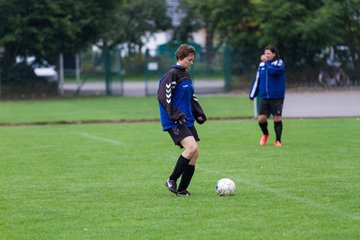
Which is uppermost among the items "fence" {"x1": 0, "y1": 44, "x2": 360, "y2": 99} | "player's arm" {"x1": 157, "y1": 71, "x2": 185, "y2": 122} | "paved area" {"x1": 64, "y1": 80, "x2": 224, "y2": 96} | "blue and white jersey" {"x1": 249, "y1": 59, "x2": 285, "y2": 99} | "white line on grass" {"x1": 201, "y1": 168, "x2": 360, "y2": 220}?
"player's arm" {"x1": 157, "y1": 71, "x2": 185, "y2": 122}

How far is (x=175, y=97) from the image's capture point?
31.4 feet

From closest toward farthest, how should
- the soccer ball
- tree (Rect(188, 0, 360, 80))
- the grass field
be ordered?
the grass field
the soccer ball
tree (Rect(188, 0, 360, 80))

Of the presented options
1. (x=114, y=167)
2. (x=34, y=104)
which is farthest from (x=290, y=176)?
(x=34, y=104)

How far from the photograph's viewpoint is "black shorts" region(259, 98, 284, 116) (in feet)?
50.0

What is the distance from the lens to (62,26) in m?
33.0

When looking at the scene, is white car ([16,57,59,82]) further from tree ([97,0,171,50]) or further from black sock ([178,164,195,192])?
black sock ([178,164,195,192])

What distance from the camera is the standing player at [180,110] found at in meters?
9.43

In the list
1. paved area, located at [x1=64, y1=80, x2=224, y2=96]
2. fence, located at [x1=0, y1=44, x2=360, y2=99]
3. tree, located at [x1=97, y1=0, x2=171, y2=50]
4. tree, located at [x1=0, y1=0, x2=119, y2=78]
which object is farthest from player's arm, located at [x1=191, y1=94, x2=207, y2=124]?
tree, located at [x1=97, y1=0, x2=171, y2=50]

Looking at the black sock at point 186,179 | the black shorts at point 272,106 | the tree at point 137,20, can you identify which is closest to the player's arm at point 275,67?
the black shorts at point 272,106

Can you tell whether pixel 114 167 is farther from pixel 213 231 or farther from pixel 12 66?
pixel 12 66

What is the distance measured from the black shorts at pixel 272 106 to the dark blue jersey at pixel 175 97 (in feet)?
18.7

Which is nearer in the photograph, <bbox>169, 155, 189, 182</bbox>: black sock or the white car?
<bbox>169, 155, 189, 182</bbox>: black sock

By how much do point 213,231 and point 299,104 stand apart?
19886mm

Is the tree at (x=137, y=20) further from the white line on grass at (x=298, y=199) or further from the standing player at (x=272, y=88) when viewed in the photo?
the white line on grass at (x=298, y=199)
